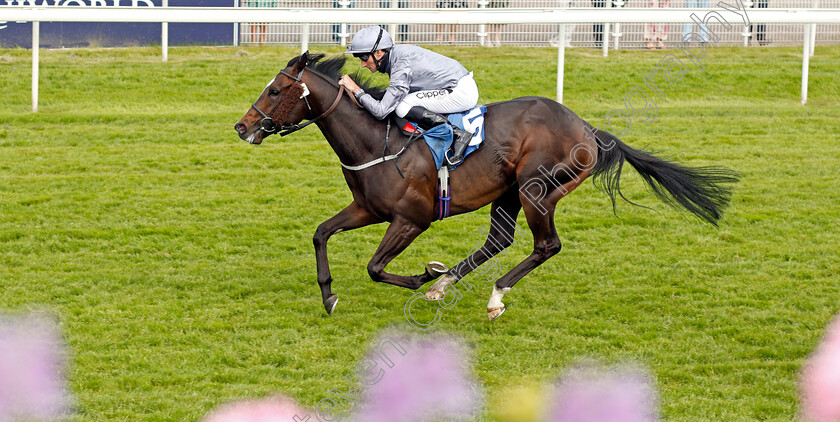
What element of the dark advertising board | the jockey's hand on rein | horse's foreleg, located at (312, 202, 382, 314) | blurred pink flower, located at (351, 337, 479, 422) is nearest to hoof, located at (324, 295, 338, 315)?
horse's foreleg, located at (312, 202, 382, 314)

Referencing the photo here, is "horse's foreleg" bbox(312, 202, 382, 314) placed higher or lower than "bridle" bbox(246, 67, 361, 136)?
lower

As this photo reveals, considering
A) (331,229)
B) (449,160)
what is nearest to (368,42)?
(449,160)

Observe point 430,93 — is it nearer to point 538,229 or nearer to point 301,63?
point 301,63

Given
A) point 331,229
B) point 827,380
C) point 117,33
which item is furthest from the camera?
point 117,33

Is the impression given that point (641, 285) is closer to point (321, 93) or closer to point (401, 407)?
point (321, 93)

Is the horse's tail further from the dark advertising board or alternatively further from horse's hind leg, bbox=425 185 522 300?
the dark advertising board

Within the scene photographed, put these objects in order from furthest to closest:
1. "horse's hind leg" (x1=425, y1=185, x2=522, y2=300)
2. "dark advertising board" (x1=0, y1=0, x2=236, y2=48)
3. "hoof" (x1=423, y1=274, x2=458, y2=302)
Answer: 1. "dark advertising board" (x1=0, y1=0, x2=236, y2=48)
2. "horse's hind leg" (x1=425, y1=185, x2=522, y2=300)
3. "hoof" (x1=423, y1=274, x2=458, y2=302)

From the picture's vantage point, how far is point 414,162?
4.98 meters

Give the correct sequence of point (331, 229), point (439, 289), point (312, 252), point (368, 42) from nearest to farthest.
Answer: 1. point (368, 42)
2. point (331, 229)
3. point (439, 289)
4. point (312, 252)

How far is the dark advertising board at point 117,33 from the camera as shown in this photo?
1157 centimetres

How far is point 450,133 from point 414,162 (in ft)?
0.84

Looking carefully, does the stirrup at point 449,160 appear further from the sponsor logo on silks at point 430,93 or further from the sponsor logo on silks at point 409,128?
the sponsor logo on silks at point 430,93

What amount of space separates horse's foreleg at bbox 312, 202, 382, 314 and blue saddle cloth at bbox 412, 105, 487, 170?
529 mm

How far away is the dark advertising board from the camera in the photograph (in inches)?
456
